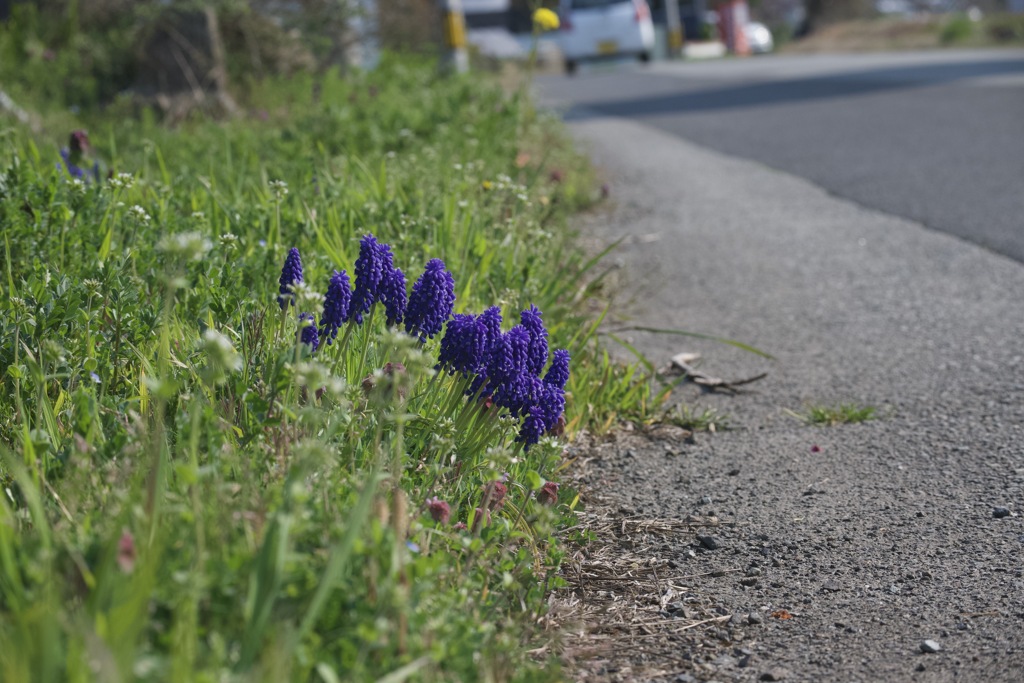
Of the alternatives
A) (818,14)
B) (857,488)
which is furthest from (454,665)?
(818,14)

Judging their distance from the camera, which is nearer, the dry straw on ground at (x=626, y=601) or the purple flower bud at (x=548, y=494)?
the dry straw on ground at (x=626, y=601)

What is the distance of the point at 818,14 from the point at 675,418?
1614 inches

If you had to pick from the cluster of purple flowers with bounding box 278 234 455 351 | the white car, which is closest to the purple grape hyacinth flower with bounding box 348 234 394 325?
the cluster of purple flowers with bounding box 278 234 455 351

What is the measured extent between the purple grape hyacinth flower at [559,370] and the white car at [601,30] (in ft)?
78.1

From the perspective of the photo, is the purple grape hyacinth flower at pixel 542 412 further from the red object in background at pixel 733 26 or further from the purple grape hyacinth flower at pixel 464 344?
the red object in background at pixel 733 26

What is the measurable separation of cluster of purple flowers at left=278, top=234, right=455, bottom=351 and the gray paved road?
10.1 feet

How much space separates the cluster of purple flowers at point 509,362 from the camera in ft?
7.54

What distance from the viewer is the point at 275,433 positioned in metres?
2.06

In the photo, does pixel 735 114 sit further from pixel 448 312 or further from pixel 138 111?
pixel 448 312

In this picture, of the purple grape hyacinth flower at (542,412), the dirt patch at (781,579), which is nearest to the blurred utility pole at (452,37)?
the dirt patch at (781,579)

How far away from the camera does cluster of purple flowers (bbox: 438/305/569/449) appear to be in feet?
7.54

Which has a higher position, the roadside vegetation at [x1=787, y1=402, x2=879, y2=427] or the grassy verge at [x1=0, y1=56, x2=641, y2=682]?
the grassy verge at [x1=0, y1=56, x2=641, y2=682]

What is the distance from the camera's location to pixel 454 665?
5.30ft

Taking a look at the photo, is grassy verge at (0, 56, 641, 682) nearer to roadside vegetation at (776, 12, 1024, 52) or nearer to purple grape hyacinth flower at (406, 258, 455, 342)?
purple grape hyacinth flower at (406, 258, 455, 342)
